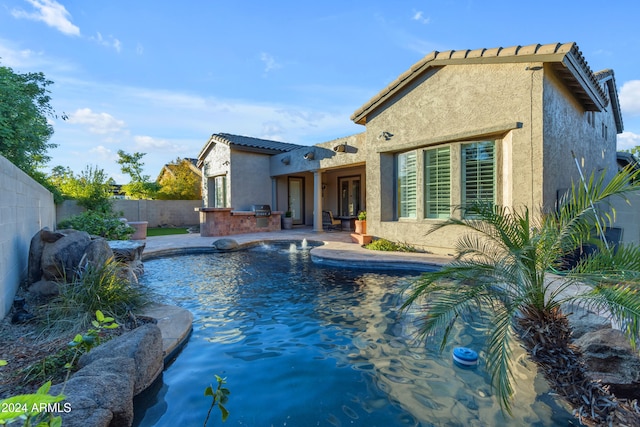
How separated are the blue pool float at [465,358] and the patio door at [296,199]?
17.9m

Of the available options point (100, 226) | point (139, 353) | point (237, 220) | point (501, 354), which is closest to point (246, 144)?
point (237, 220)

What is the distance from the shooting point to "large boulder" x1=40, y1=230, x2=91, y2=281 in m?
5.87

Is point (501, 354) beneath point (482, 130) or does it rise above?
beneath

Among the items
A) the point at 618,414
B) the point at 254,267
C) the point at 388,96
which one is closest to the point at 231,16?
the point at 388,96

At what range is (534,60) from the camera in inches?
342

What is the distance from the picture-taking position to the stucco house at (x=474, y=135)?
8938mm

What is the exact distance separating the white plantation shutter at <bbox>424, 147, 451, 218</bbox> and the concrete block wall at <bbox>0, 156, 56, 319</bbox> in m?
11.1

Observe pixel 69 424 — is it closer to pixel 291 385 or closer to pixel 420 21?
pixel 291 385

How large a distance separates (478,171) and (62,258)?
1123 centimetres

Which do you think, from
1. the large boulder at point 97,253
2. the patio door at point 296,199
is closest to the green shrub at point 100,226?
the large boulder at point 97,253

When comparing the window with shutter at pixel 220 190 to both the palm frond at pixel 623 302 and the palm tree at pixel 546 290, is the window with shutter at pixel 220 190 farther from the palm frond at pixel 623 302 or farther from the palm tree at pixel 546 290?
the palm frond at pixel 623 302

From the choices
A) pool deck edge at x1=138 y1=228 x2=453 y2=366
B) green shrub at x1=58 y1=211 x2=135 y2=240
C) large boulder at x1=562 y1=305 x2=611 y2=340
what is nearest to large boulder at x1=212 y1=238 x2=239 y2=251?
pool deck edge at x1=138 y1=228 x2=453 y2=366

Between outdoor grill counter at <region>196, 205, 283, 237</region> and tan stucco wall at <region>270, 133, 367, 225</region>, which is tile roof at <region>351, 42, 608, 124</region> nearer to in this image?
tan stucco wall at <region>270, 133, 367, 225</region>

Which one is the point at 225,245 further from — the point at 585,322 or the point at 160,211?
the point at 160,211
